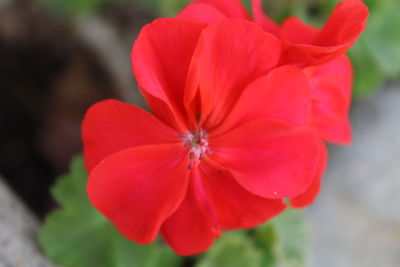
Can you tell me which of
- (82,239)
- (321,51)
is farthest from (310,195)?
(82,239)

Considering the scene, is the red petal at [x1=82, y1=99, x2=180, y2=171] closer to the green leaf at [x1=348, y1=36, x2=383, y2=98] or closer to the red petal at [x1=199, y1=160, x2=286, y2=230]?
the red petal at [x1=199, y1=160, x2=286, y2=230]

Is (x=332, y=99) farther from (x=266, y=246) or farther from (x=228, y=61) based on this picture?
(x=266, y=246)

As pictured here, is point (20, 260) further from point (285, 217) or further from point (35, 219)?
point (285, 217)

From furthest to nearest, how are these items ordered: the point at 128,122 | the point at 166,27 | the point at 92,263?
the point at 92,263 < the point at 128,122 < the point at 166,27

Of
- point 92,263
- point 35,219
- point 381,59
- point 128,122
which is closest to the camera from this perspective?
point 128,122

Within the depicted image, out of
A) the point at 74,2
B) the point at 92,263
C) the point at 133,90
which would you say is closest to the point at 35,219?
the point at 92,263

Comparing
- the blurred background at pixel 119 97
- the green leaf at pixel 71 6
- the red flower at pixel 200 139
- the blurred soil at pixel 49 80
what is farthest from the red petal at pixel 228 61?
the green leaf at pixel 71 6

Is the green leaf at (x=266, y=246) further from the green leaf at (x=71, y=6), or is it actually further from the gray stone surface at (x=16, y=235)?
the green leaf at (x=71, y=6)
